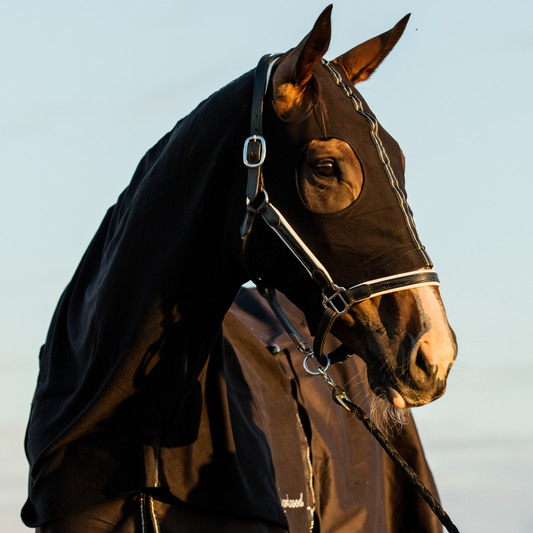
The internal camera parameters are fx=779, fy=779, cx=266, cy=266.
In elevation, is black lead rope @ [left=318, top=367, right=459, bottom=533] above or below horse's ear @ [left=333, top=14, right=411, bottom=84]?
below

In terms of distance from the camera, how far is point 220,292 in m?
3.05

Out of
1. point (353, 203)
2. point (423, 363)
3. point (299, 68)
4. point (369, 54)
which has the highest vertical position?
point (369, 54)

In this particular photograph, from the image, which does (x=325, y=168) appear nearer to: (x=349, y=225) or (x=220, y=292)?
(x=349, y=225)

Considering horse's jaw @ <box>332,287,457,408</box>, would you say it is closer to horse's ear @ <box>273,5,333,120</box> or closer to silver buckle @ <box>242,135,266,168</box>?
silver buckle @ <box>242,135,266,168</box>

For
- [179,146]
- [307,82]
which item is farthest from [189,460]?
[307,82]

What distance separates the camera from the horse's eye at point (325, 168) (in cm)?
269

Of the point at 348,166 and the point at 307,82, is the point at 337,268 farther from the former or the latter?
the point at 307,82

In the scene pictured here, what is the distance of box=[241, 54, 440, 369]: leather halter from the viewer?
2.57 meters

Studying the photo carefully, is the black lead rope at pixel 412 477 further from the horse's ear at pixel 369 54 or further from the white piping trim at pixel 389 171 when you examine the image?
Answer: the horse's ear at pixel 369 54

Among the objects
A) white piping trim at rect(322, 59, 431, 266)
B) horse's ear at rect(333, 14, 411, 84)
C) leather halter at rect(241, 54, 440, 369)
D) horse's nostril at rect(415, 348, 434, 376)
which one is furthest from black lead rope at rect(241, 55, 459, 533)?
horse's ear at rect(333, 14, 411, 84)

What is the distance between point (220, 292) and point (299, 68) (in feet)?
2.97

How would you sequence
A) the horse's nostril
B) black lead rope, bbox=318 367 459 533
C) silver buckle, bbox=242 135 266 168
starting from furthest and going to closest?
1. silver buckle, bbox=242 135 266 168
2. black lead rope, bbox=318 367 459 533
3. the horse's nostril

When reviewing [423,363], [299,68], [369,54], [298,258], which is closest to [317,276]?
[298,258]

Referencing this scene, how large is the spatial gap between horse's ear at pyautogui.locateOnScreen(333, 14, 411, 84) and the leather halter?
28 cm
